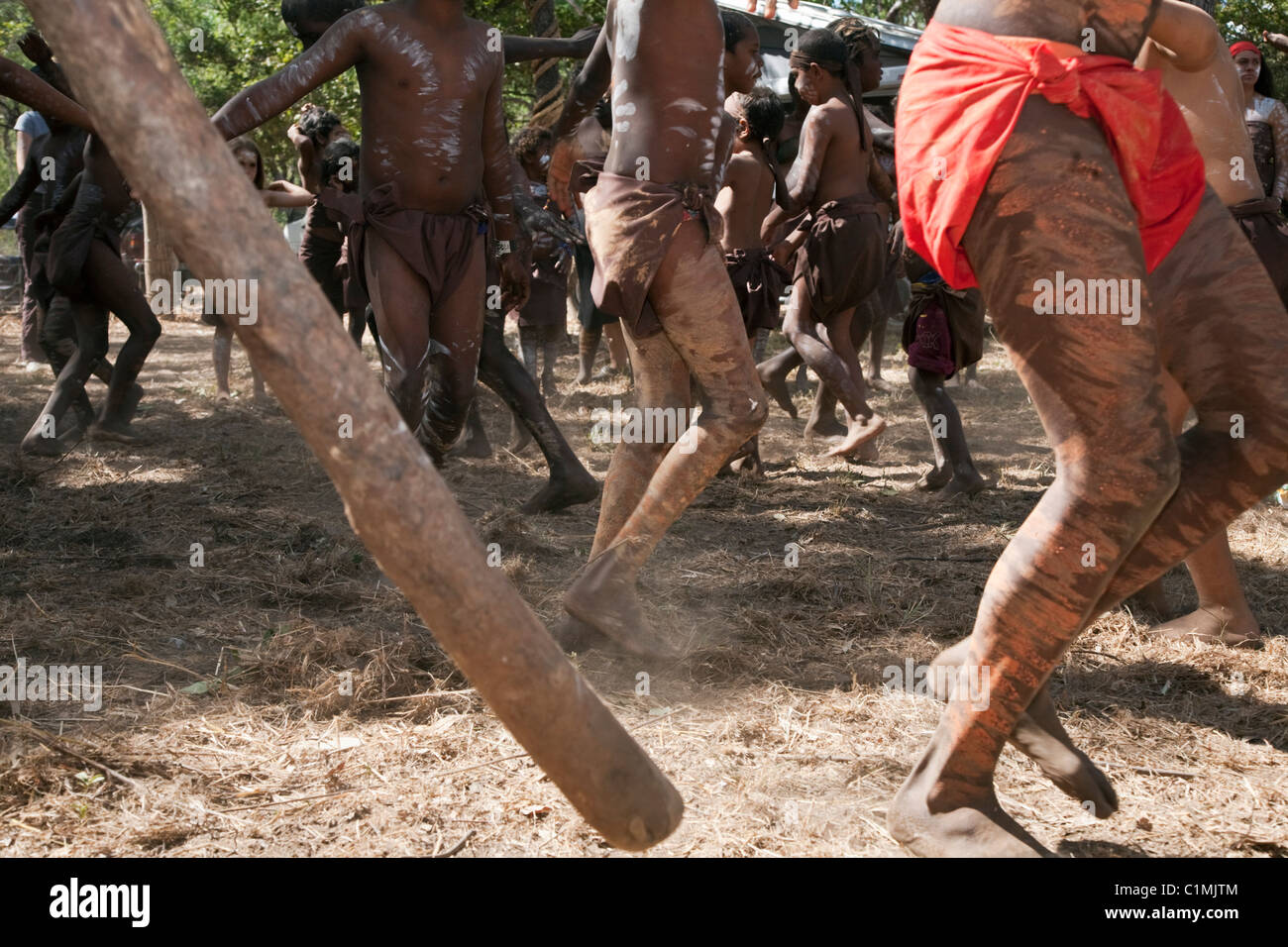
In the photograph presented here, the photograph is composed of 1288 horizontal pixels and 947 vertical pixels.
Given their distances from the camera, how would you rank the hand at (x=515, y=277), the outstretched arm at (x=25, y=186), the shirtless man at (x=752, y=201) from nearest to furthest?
the hand at (x=515, y=277)
the shirtless man at (x=752, y=201)
the outstretched arm at (x=25, y=186)

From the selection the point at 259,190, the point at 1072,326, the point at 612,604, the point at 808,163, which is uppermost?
the point at 808,163

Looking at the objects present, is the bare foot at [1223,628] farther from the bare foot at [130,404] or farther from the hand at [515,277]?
the bare foot at [130,404]

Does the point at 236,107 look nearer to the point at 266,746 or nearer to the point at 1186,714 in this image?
the point at 266,746

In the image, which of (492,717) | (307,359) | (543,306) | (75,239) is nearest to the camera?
(307,359)

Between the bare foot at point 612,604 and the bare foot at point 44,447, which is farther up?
the bare foot at point 612,604

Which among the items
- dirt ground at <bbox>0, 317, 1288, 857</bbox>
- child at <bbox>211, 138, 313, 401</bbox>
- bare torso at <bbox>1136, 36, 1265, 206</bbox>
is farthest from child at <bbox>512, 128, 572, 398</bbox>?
bare torso at <bbox>1136, 36, 1265, 206</bbox>

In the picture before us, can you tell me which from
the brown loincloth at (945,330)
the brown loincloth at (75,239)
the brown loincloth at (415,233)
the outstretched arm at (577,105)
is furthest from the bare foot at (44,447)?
the brown loincloth at (945,330)

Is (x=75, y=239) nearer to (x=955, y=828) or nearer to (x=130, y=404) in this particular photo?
(x=130, y=404)

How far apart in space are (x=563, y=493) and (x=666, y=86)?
232 centimetres

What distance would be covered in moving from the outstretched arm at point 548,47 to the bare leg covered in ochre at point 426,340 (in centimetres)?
130

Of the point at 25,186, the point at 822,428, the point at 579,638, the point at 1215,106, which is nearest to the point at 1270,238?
the point at 1215,106

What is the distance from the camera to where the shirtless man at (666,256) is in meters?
3.23

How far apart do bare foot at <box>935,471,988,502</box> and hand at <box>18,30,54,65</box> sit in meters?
4.89

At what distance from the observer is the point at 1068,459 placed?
2.04 meters
